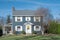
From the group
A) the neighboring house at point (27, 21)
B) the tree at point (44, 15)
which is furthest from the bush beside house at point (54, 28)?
the neighboring house at point (27, 21)

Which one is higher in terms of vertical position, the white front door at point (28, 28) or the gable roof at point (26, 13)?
the gable roof at point (26, 13)

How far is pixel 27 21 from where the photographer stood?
82.5 feet

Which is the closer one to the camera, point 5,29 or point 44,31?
point 44,31

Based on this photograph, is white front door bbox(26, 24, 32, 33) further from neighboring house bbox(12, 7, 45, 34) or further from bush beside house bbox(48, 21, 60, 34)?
bush beside house bbox(48, 21, 60, 34)

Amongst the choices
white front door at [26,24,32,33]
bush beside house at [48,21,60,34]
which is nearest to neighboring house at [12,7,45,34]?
white front door at [26,24,32,33]

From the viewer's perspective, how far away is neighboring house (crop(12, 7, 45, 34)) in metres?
24.7

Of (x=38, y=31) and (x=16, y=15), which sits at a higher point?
(x=16, y=15)

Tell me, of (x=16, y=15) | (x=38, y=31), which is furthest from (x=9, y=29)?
(x=38, y=31)

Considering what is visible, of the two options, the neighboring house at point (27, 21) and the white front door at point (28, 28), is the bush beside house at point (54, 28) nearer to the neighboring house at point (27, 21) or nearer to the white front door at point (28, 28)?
the neighboring house at point (27, 21)

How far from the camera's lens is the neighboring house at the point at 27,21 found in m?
24.7

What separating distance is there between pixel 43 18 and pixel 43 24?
1.12m

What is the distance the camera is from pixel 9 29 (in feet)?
85.5

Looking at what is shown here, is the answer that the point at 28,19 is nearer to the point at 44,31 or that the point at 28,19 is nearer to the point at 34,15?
the point at 34,15

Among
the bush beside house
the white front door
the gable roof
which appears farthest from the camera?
the gable roof
